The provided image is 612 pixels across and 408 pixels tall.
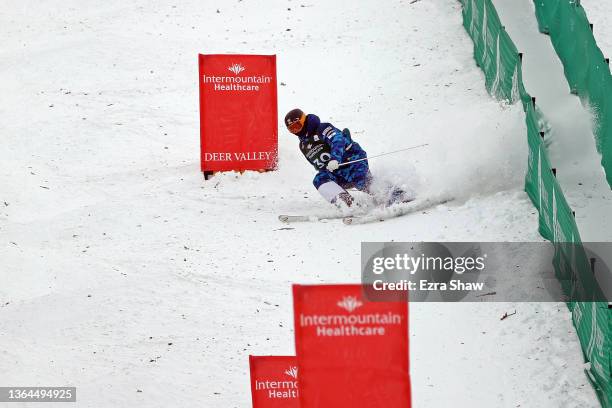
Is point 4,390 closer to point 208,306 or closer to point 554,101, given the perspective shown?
point 208,306

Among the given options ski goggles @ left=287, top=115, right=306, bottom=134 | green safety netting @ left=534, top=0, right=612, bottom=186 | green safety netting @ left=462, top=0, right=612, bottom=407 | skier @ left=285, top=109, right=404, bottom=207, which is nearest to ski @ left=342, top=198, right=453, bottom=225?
skier @ left=285, top=109, right=404, bottom=207

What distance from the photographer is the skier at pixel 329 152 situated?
10.4 meters

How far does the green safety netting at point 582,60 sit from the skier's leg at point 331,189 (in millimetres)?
2481

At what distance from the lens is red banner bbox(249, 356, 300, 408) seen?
6398mm

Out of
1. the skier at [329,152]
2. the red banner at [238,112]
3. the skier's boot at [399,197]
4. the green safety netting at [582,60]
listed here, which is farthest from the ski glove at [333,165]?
the green safety netting at [582,60]

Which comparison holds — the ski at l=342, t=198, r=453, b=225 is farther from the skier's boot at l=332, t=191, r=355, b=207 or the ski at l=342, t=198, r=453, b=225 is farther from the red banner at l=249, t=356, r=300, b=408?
the red banner at l=249, t=356, r=300, b=408

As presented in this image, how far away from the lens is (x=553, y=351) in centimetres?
716

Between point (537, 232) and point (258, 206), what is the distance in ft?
9.89

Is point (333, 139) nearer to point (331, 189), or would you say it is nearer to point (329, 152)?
point (329, 152)

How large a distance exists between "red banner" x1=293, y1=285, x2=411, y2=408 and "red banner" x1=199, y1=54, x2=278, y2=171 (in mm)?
6169

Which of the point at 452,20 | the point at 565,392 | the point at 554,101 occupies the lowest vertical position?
the point at 565,392

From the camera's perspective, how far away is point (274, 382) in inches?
253

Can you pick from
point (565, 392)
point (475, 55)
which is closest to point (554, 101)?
point (475, 55)

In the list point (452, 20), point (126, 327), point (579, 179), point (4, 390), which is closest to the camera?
point (4, 390)
